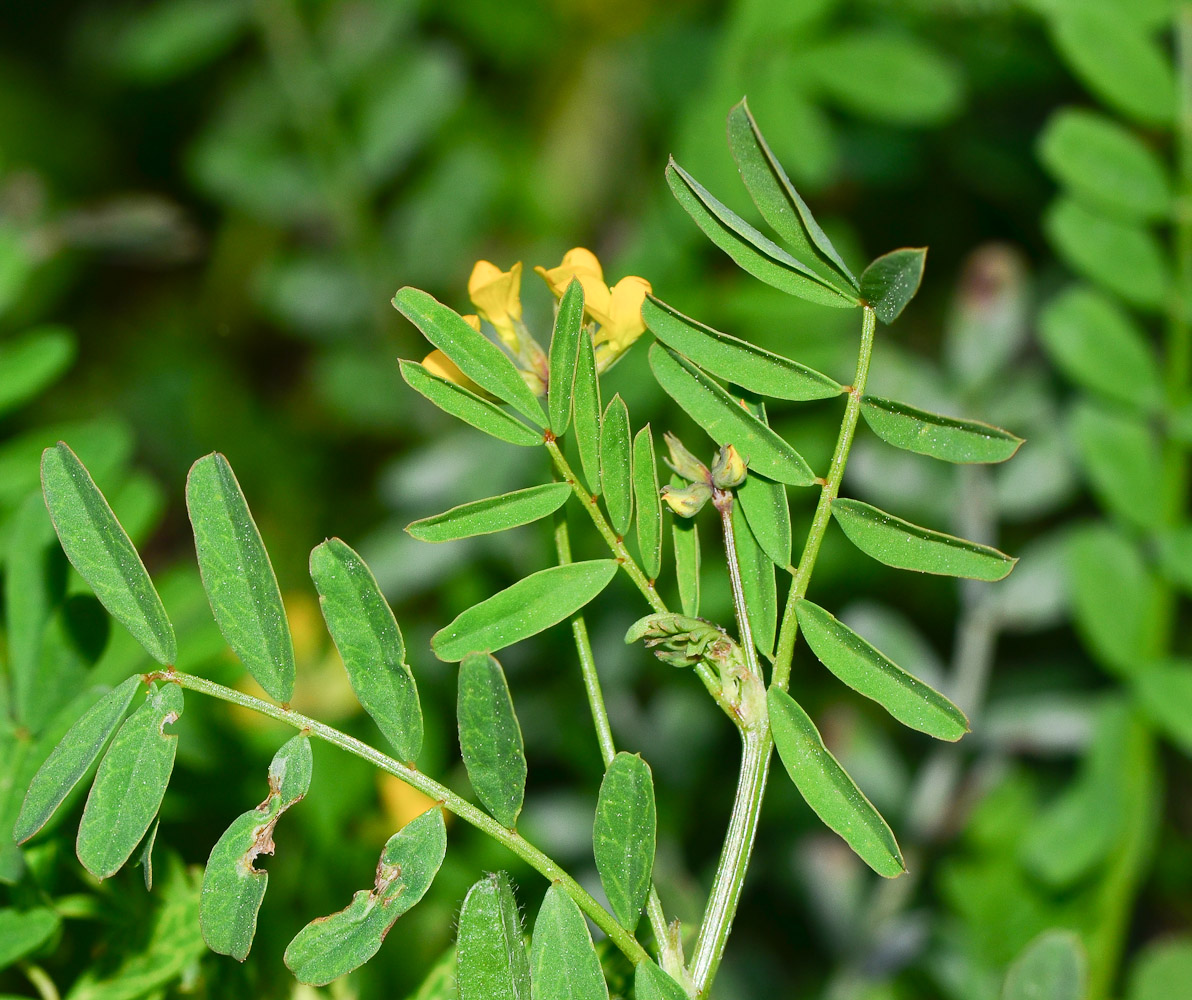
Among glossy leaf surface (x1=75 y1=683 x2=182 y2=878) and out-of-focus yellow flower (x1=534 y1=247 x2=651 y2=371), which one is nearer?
glossy leaf surface (x1=75 y1=683 x2=182 y2=878)

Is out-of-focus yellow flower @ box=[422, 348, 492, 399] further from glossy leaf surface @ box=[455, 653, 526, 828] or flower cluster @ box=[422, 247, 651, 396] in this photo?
glossy leaf surface @ box=[455, 653, 526, 828]

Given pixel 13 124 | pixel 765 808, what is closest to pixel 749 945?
pixel 765 808

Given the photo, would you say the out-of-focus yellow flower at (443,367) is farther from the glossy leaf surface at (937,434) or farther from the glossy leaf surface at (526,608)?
the glossy leaf surface at (937,434)

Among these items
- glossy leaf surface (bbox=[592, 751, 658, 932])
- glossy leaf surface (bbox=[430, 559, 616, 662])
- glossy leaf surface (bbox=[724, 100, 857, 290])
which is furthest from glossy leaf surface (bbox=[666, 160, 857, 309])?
glossy leaf surface (bbox=[592, 751, 658, 932])

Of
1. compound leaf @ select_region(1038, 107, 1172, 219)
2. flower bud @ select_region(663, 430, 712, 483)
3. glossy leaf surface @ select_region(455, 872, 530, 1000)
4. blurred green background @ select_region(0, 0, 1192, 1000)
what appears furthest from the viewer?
compound leaf @ select_region(1038, 107, 1172, 219)

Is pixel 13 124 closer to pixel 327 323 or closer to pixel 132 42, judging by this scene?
pixel 132 42

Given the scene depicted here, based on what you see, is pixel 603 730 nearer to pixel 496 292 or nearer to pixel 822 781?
pixel 822 781

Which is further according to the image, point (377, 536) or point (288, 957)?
point (377, 536)
